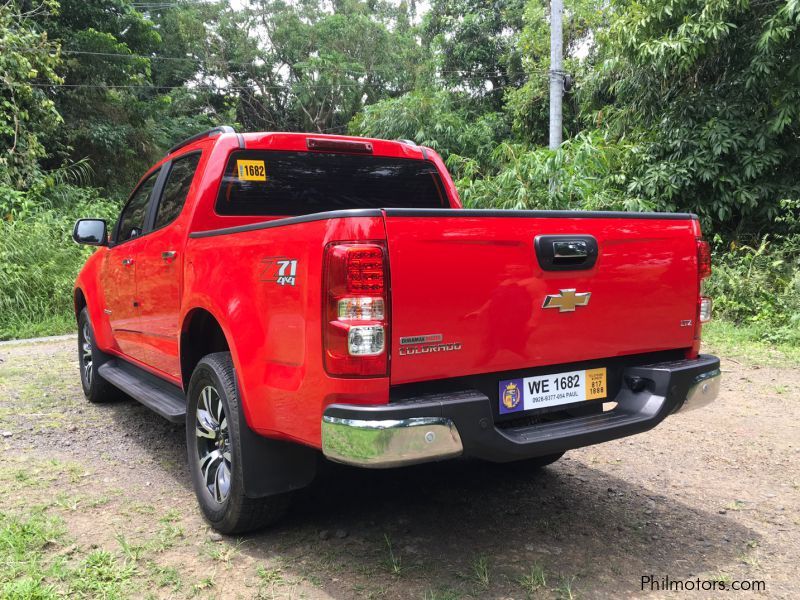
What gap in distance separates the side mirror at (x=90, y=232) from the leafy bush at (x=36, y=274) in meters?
5.58

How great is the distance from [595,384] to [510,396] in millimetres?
477

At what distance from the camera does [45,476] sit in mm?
3938

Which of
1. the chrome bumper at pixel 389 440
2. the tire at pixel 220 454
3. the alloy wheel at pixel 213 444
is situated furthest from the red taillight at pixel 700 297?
the alloy wheel at pixel 213 444

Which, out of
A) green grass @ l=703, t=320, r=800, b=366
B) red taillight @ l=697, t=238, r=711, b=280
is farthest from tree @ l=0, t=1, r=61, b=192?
red taillight @ l=697, t=238, r=711, b=280

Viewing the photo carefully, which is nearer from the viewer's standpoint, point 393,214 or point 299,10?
point 393,214

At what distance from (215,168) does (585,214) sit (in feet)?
6.49

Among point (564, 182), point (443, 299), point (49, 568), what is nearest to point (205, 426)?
point (49, 568)

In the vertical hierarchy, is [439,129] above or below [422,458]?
above

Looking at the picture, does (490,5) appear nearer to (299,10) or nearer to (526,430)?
(299,10)

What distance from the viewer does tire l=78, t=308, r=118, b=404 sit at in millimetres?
5410

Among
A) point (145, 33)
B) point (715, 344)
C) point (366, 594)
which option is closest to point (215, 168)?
point (366, 594)

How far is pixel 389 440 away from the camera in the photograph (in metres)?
2.28

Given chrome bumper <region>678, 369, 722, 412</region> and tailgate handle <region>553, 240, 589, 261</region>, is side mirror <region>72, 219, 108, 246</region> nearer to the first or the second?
tailgate handle <region>553, 240, 589, 261</region>

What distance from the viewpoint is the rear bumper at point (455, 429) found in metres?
2.29
